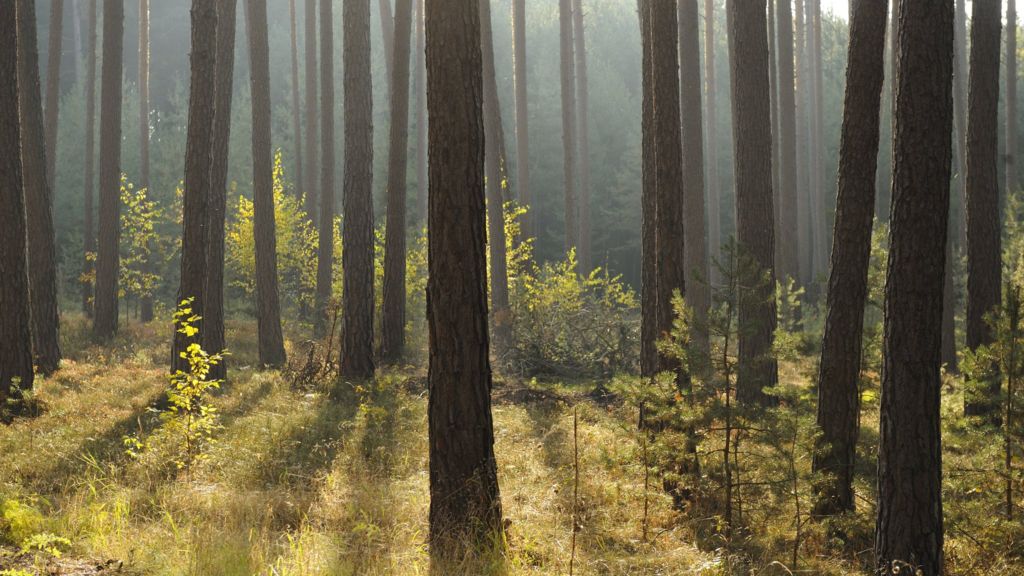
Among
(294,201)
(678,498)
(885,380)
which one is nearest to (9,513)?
(678,498)

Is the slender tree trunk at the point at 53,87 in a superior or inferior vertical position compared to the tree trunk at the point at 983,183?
superior

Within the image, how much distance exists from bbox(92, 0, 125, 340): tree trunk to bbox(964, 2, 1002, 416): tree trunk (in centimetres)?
1563

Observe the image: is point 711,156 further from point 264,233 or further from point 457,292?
point 457,292

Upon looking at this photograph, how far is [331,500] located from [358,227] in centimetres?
712

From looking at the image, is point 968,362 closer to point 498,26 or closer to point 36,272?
point 36,272

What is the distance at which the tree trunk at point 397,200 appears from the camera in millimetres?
14680

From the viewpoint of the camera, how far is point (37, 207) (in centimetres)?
1350

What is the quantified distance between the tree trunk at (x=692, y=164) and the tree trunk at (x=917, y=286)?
25.8 feet

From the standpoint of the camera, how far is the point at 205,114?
446 inches

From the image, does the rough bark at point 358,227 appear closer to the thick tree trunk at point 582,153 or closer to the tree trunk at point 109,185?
the tree trunk at point 109,185

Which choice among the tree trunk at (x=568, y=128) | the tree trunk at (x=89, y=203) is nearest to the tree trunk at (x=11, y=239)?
the tree trunk at (x=89, y=203)

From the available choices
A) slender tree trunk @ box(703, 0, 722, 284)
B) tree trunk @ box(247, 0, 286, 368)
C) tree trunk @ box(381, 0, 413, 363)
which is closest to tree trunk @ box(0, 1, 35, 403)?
tree trunk @ box(247, 0, 286, 368)

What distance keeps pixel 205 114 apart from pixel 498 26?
46.4 m

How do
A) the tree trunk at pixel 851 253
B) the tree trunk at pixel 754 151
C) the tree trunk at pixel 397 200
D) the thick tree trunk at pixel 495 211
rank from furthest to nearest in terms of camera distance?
the thick tree trunk at pixel 495 211, the tree trunk at pixel 397 200, the tree trunk at pixel 754 151, the tree trunk at pixel 851 253
